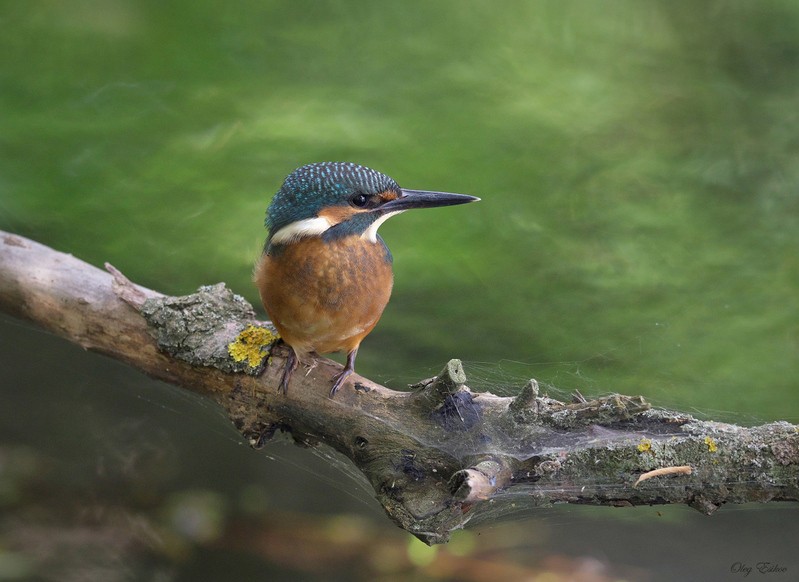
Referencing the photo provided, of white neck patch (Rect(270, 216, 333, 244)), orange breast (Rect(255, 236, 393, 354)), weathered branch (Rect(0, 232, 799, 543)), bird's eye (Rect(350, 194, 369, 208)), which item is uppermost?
bird's eye (Rect(350, 194, 369, 208))

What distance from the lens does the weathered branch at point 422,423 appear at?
42.2 inches

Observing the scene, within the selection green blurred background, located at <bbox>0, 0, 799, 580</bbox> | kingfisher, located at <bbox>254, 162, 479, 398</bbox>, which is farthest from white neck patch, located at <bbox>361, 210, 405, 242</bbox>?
green blurred background, located at <bbox>0, 0, 799, 580</bbox>

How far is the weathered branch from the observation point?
42.2 inches

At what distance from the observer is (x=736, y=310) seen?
6.86 feet

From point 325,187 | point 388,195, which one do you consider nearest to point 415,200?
point 388,195

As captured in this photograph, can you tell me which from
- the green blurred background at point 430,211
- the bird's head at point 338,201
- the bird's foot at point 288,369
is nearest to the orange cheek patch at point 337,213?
the bird's head at point 338,201

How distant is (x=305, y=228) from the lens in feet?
4.67

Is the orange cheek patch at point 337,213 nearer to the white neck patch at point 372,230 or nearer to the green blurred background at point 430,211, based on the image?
the white neck patch at point 372,230

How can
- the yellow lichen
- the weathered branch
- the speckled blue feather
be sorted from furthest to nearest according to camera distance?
the yellow lichen < the speckled blue feather < the weathered branch

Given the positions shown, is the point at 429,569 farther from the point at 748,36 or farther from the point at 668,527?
the point at 748,36

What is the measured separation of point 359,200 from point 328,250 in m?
0.11

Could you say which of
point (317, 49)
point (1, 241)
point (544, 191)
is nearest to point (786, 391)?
point (544, 191)

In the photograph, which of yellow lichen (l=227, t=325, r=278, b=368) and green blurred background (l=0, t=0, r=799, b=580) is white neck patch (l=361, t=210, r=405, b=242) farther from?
green blurred background (l=0, t=0, r=799, b=580)

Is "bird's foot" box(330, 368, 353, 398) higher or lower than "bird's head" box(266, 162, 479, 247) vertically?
lower
